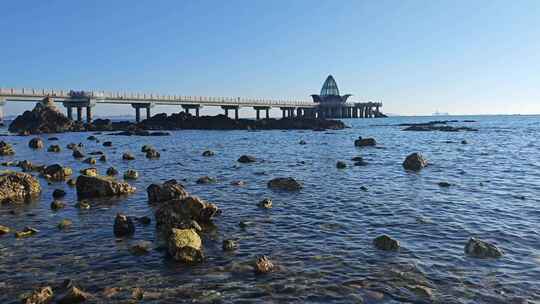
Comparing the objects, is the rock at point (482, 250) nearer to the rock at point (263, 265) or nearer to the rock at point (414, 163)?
the rock at point (263, 265)

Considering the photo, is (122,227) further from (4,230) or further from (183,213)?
(4,230)

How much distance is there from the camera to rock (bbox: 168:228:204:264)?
1245cm

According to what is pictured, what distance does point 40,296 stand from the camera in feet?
31.8

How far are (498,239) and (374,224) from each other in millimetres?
4522

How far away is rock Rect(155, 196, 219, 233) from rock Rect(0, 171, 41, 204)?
413 inches

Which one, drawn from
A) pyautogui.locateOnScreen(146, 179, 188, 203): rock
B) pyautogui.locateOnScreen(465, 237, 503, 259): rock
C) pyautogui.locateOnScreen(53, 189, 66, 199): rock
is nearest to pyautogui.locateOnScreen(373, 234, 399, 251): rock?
pyautogui.locateOnScreen(465, 237, 503, 259): rock

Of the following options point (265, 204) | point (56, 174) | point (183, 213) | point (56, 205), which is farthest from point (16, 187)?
point (265, 204)

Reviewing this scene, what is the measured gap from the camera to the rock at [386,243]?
1362 cm

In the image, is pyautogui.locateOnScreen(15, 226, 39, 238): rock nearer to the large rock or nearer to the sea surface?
the sea surface

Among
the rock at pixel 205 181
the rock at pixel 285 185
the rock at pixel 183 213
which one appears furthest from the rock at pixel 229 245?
the rock at pixel 205 181

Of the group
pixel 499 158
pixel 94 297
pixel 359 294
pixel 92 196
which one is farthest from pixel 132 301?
pixel 499 158

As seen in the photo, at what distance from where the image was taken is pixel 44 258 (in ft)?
42.3

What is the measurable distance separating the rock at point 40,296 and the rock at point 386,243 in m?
10.1

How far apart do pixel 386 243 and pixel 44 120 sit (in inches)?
4121
